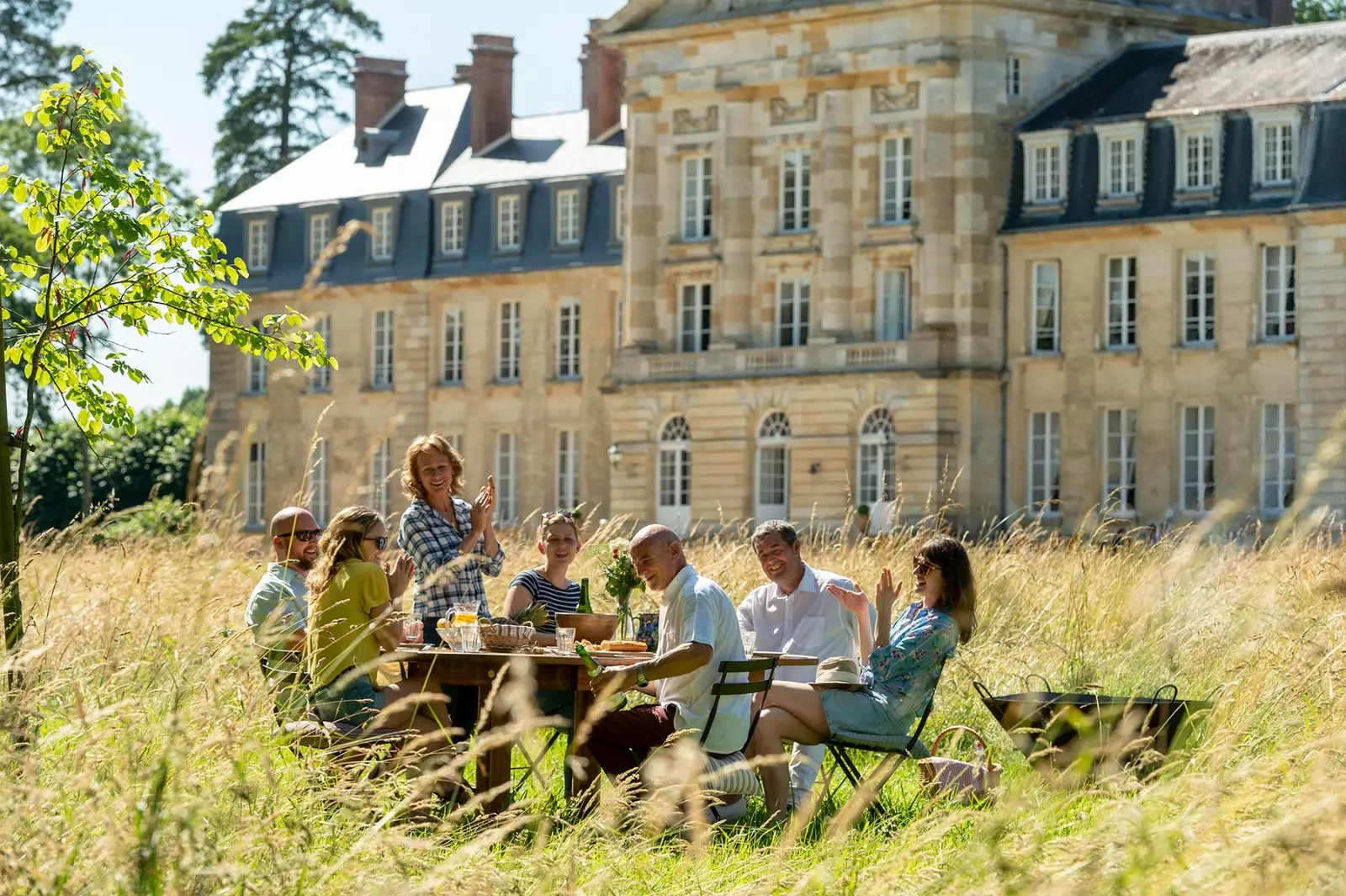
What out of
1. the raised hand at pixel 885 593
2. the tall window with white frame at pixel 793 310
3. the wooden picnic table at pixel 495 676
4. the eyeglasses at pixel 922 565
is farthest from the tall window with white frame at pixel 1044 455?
the wooden picnic table at pixel 495 676

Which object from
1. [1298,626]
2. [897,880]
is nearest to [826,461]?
[1298,626]

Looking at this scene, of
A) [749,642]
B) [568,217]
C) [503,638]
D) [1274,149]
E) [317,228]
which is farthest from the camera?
[317,228]

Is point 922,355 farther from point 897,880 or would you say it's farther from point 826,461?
point 897,880

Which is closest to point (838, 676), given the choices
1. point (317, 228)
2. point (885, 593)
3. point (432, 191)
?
point (885, 593)

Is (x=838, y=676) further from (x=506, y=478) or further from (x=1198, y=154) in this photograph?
(x=506, y=478)

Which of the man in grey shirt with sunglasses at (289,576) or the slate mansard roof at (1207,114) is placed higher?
the slate mansard roof at (1207,114)

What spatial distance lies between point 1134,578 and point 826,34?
28.0m

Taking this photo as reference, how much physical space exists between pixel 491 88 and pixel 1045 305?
578 inches

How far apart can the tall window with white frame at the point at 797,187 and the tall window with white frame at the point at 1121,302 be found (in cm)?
565

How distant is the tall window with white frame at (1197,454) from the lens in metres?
37.1

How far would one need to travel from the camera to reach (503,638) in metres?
9.32

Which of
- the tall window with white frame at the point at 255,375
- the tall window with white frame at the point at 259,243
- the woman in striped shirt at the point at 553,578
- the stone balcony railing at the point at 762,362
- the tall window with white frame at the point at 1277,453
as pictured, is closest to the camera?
the woman in striped shirt at the point at 553,578

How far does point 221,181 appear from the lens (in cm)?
5469

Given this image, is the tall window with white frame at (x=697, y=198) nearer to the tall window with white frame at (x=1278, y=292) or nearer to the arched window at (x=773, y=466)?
the arched window at (x=773, y=466)
